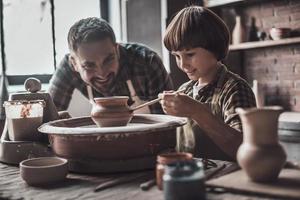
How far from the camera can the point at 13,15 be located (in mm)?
3322

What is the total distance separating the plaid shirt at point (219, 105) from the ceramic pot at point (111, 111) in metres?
0.24

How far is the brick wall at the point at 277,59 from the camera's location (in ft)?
12.6

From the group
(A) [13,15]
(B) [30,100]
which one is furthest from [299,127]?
(A) [13,15]

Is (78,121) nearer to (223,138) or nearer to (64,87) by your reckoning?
(223,138)

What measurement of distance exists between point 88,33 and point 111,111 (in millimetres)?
721

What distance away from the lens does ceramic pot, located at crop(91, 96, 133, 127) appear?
62.0 inches

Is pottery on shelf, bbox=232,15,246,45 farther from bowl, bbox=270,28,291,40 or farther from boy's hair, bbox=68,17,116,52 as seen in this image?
boy's hair, bbox=68,17,116,52

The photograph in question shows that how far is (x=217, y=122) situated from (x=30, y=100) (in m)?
0.73

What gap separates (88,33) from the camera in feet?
7.13

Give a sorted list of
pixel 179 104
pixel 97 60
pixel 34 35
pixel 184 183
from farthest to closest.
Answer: pixel 34 35
pixel 97 60
pixel 179 104
pixel 184 183

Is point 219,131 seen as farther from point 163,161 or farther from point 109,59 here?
point 109,59

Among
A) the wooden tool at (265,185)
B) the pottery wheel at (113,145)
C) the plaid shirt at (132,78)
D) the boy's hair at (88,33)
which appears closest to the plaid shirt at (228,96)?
the pottery wheel at (113,145)

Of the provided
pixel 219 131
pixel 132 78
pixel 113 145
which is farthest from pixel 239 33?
pixel 113 145

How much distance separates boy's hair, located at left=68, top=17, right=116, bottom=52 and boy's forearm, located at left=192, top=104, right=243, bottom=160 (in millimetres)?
831
